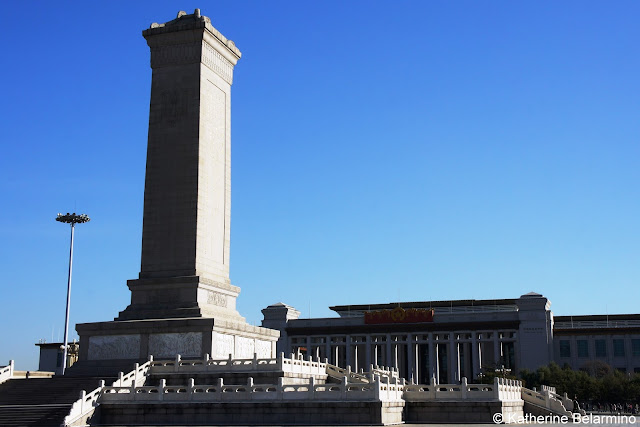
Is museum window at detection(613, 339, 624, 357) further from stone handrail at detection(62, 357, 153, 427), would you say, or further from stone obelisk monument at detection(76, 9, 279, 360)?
stone handrail at detection(62, 357, 153, 427)

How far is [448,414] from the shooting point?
1236 inches

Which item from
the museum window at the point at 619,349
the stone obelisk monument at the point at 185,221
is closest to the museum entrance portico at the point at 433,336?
the museum window at the point at 619,349

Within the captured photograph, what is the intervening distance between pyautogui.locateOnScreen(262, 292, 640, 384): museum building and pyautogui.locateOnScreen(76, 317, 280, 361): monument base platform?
4428cm

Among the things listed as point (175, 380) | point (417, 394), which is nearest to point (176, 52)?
point (175, 380)

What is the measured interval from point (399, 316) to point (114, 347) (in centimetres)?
5225

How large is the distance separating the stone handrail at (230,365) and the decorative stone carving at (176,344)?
1708 mm

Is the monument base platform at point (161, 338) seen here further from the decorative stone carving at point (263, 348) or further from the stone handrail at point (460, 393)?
the stone handrail at point (460, 393)

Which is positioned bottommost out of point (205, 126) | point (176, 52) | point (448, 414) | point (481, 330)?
point (448, 414)

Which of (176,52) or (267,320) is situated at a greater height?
(176,52)

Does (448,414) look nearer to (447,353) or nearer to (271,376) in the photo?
(271,376)

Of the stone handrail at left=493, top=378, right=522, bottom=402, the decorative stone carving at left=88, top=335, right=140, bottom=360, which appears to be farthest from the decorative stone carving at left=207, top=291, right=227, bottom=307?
the stone handrail at left=493, top=378, right=522, bottom=402

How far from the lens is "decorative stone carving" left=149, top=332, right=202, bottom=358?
126 feet

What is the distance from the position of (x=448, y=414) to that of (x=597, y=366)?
53709mm

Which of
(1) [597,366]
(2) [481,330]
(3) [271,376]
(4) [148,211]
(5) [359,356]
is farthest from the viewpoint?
(5) [359,356]
